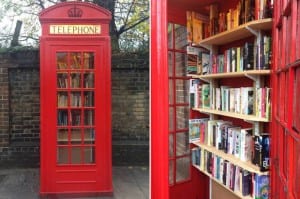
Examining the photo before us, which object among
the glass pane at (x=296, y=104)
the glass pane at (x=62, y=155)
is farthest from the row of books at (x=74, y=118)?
the glass pane at (x=296, y=104)

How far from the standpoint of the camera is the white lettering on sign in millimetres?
5531

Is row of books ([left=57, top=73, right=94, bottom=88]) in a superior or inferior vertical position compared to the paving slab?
superior

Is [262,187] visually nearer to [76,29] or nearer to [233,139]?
[233,139]

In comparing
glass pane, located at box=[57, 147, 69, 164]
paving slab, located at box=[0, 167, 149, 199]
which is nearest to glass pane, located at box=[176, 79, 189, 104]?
paving slab, located at box=[0, 167, 149, 199]

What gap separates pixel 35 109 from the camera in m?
7.43

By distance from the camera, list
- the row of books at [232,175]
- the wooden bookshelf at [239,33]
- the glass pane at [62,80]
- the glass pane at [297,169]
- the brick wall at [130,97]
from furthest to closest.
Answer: the brick wall at [130,97] → the glass pane at [62,80] → the row of books at [232,175] → the wooden bookshelf at [239,33] → the glass pane at [297,169]

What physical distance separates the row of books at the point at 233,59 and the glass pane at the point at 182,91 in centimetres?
16

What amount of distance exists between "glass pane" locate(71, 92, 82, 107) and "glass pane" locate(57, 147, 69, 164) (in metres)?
0.66

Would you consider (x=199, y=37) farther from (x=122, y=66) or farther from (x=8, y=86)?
(x=8, y=86)

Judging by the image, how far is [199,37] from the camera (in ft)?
15.3

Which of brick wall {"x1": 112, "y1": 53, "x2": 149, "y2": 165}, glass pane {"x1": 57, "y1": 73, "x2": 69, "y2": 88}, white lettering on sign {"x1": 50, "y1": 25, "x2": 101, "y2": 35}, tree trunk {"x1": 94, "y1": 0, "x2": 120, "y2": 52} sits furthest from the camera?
tree trunk {"x1": 94, "y1": 0, "x2": 120, "y2": 52}

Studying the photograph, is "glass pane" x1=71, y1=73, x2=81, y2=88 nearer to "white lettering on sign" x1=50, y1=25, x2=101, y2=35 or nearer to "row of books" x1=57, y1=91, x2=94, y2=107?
"row of books" x1=57, y1=91, x2=94, y2=107

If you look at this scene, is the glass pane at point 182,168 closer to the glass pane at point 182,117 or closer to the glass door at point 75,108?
the glass pane at point 182,117

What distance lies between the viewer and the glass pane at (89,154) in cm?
579
